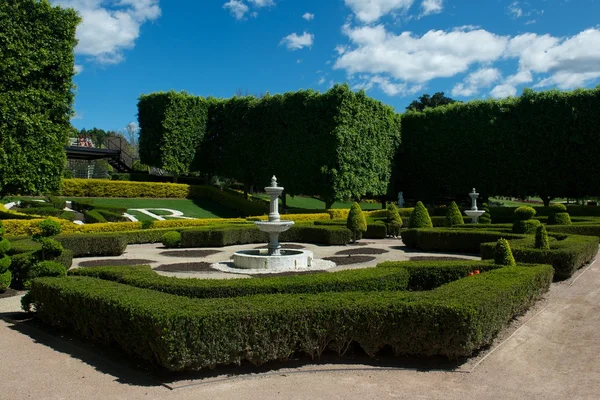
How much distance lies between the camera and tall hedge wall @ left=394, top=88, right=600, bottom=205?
94.9 ft

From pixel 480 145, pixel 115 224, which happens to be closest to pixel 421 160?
pixel 480 145

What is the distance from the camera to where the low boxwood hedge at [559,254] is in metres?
11.5

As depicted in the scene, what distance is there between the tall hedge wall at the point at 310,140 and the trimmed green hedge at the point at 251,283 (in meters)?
23.0

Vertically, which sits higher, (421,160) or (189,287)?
(421,160)

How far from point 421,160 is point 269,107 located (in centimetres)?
1212

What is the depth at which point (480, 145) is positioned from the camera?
32688 millimetres

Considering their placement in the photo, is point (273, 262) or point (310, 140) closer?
point (273, 262)

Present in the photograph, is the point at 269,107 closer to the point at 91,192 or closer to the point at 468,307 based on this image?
the point at 91,192

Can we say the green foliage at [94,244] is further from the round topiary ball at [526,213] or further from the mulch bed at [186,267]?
the round topiary ball at [526,213]

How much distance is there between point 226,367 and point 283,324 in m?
0.89

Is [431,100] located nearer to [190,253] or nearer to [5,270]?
[190,253]

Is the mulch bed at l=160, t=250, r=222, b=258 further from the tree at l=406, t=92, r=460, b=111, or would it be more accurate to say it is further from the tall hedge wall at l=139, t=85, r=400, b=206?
the tree at l=406, t=92, r=460, b=111

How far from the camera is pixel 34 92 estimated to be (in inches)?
853

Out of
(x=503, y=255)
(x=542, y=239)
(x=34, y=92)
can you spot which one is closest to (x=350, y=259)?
(x=542, y=239)
